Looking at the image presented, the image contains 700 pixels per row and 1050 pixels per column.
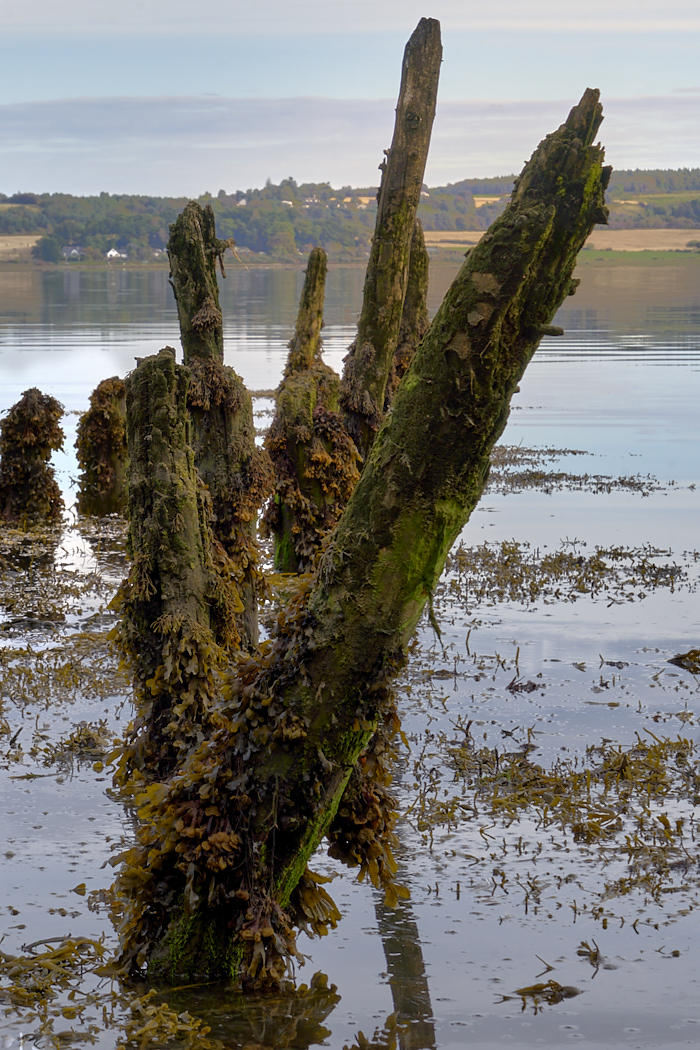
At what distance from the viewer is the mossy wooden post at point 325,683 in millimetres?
4887

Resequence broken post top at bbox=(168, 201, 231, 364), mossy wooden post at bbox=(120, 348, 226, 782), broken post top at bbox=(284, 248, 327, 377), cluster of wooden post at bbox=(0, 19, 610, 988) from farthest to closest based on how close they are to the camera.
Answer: broken post top at bbox=(284, 248, 327, 377), broken post top at bbox=(168, 201, 231, 364), mossy wooden post at bbox=(120, 348, 226, 782), cluster of wooden post at bbox=(0, 19, 610, 988)

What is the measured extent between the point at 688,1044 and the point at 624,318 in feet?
260

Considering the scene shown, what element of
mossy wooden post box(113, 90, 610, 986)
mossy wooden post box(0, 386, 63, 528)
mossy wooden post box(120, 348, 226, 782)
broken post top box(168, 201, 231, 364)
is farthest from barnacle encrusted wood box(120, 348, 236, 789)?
mossy wooden post box(0, 386, 63, 528)

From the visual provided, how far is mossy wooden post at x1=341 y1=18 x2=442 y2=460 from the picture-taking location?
12.9 metres

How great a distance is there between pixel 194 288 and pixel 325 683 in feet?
18.6

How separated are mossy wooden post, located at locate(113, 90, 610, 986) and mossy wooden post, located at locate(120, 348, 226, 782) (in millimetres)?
2002

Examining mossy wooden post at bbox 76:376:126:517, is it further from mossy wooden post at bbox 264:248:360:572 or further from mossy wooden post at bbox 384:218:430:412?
mossy wooden post at bbox 264:248:360:572

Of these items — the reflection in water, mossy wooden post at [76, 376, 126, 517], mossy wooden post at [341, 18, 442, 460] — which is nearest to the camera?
the reflection in water

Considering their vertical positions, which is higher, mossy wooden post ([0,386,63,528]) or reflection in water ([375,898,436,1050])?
mossy wooden post ([0,386,63,528])

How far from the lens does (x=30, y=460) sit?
18031 millimetres

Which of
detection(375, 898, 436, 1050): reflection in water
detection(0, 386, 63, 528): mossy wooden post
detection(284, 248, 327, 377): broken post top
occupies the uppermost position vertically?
detection(284, 248, 327, 377): broken post top

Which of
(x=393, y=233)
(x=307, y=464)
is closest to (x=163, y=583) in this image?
(x=307, y=464)

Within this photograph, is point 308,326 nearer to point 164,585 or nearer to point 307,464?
point 307,464

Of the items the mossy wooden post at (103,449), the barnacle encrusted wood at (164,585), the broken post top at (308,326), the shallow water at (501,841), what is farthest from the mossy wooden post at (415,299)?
the barnacle encrusted wood at (164,585)
